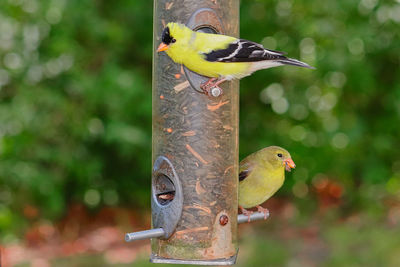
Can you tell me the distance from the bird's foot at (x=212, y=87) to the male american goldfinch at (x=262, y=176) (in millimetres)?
693

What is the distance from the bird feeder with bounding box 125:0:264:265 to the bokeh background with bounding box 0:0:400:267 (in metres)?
3.48

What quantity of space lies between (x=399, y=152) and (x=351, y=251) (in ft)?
5.60

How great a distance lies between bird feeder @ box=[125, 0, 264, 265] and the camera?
3184mm

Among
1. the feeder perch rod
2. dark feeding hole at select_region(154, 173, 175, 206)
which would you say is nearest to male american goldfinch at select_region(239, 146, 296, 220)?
the feeder perch rod

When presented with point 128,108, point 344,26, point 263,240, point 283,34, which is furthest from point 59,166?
point 344,26

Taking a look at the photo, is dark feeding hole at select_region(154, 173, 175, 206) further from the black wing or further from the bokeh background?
the bokeh background

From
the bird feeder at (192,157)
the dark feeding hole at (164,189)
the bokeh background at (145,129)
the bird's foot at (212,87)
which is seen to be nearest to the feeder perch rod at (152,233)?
the bird feeder at (192,157)

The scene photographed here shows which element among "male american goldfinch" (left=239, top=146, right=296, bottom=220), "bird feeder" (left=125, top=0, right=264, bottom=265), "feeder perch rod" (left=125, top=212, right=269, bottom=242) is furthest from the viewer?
"male american goldfinch" (left=239, top=146, right=296, bottom=220)

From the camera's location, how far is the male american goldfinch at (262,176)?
3.55 meters

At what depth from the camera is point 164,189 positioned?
333cm

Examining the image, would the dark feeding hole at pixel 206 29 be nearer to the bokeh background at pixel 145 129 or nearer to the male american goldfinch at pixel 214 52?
the male american goldfinch at pixel 214 52

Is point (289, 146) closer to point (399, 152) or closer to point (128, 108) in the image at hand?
point (399, 152)

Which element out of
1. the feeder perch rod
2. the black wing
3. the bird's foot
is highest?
the black wing

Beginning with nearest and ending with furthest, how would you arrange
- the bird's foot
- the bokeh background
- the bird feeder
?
the bird's foot
the bird feeder
the bokeh background
